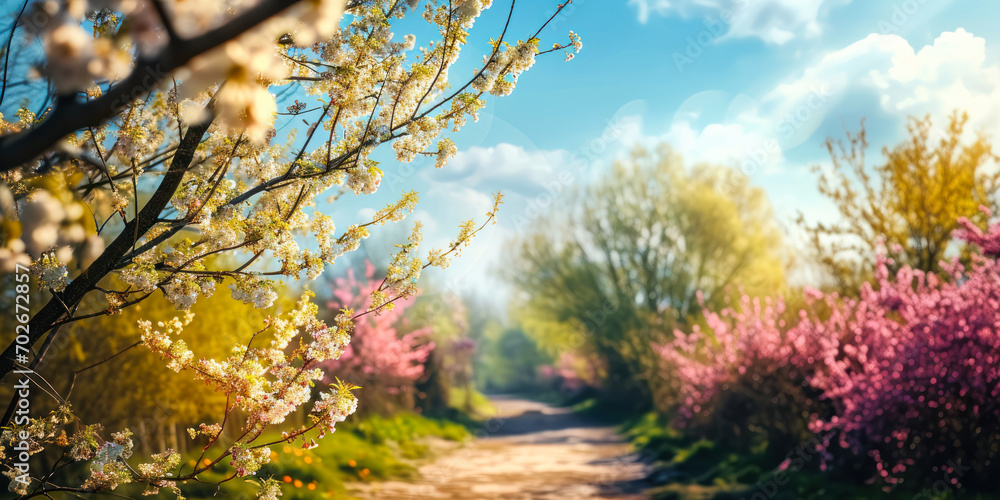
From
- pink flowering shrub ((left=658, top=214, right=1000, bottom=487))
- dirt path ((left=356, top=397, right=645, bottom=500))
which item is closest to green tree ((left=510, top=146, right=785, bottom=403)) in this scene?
dirt path ((left=356, top=397, right=645, bottom=500))

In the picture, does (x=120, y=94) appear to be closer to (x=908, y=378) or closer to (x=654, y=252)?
(x=908, y=378)

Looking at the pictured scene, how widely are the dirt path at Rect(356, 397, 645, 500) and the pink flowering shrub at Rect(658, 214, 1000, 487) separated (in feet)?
9.52

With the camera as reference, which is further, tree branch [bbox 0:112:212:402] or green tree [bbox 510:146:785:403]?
green tree [bbox 510:146:785:403]

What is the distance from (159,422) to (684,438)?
10.0m

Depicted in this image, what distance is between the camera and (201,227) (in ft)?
8.96

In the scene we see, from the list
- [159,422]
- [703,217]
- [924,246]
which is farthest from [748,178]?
[159,422]

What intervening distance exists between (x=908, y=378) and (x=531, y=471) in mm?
6695

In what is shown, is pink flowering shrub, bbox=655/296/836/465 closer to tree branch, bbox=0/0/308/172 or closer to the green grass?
the green grass

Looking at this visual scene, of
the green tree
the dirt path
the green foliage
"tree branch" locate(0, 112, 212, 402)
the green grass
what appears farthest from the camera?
the green foliage

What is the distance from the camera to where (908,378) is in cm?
607

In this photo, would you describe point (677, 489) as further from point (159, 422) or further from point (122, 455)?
point (122, 455)

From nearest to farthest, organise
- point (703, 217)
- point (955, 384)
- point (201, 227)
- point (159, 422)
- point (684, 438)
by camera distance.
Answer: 1. point (201, 227)
2. point (955, 384)
3. point (159, 422)
4. point (684, 438)
5. point (703, 217)

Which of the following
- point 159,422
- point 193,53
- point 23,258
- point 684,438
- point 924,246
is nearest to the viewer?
point 193,53

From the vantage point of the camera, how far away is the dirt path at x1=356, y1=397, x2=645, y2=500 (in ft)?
28.8
